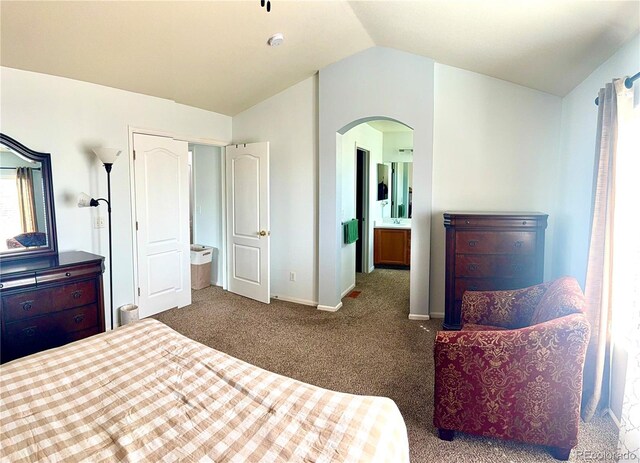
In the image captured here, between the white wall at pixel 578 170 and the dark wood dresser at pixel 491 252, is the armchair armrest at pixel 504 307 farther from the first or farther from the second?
the dark wood dresser at pixel 491 252

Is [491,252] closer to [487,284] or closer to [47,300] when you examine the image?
[487,284]

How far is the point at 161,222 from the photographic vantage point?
4281 millimetres

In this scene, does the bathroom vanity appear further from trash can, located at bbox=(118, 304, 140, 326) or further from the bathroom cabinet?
trash can, located at bbox=(118, 304, 140, 326)

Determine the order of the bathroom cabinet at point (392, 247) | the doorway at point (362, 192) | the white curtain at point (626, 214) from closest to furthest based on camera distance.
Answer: the white curtain at point (626, 214)
the doorway at point (362, 192)
the bathroom cabinet at point (392, 247)

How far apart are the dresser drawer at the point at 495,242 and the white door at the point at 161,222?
3.18 metres

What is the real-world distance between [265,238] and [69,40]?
8.85 feet

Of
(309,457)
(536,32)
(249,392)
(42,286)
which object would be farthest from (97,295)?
(536,32)

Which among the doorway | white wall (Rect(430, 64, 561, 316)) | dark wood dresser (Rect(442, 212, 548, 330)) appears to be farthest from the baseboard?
dark wood dresser (Rect(442, 212, 548, 330))

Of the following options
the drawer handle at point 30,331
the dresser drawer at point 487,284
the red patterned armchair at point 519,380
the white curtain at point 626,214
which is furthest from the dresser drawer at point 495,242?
the drawer handle at point 30,331

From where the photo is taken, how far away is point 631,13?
2.00m

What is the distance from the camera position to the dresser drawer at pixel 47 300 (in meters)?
2.59

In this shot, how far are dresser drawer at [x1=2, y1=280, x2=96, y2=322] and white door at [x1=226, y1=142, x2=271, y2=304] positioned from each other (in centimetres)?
203

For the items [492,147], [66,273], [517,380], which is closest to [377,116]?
[492,147]

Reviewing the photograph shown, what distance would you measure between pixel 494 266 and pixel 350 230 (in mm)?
2154
